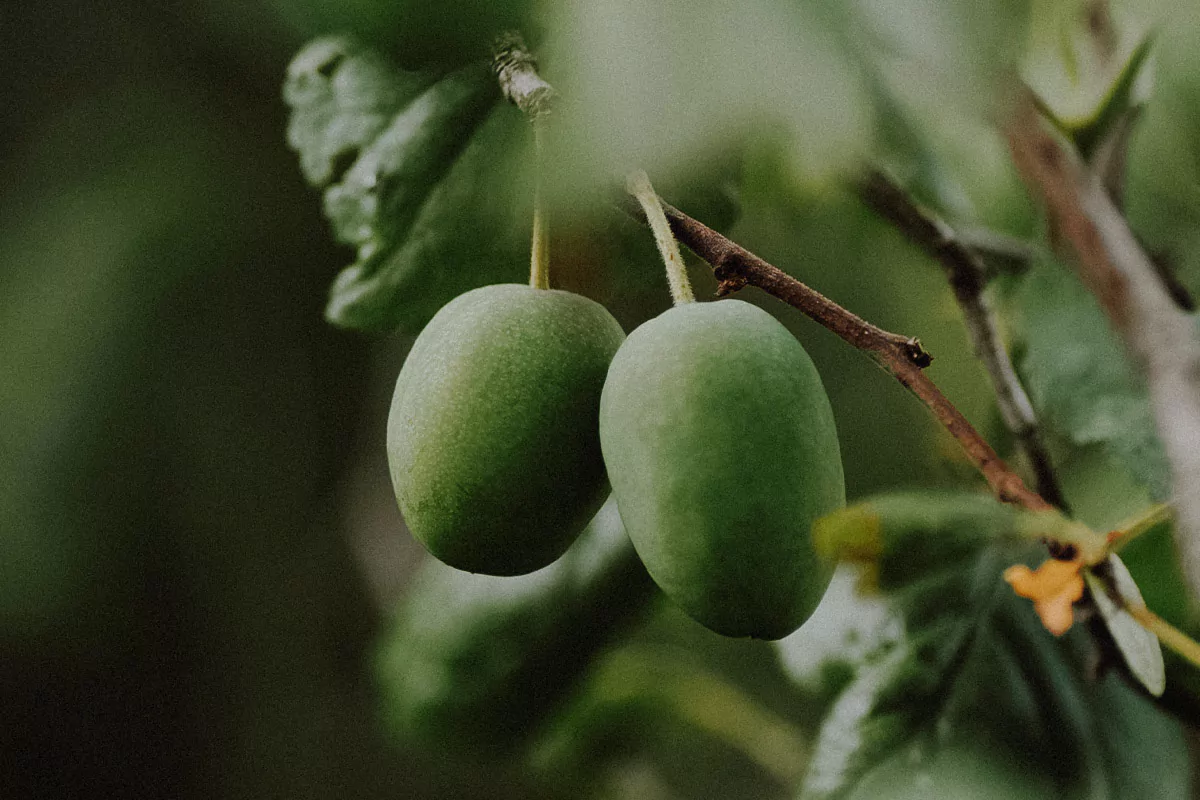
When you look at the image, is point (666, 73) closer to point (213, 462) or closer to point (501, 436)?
point (501, 436)

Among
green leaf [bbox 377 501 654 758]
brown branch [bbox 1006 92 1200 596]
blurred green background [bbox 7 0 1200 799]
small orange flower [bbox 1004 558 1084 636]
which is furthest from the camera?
blurred green background [bbox 7 0 1200 799]

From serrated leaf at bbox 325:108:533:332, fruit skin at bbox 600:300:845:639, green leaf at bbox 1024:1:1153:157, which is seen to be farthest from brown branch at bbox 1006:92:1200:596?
serrated leaf at bbox 325:108:533:332

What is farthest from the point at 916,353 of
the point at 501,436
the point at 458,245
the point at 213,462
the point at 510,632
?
the point at 213,462

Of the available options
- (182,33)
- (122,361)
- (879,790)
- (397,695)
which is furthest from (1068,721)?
(182,33)

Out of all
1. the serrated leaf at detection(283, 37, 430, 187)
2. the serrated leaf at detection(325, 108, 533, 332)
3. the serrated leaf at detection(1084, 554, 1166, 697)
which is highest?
the serrated leaf at detection(283, 37, 430, 187)

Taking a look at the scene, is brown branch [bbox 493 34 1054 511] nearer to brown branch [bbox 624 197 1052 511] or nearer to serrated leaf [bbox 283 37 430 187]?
brown branch [bbox 624 197 1052 511]
